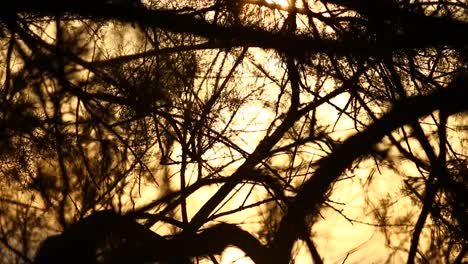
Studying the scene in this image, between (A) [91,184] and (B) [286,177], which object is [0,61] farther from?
(B) [286,177]

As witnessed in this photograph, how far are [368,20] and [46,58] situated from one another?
962 millimetres

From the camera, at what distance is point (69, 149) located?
4.81 feet

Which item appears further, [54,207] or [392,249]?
[392,249]

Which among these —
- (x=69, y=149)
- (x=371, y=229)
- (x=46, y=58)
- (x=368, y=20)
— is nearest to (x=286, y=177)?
(x=371, y=229)

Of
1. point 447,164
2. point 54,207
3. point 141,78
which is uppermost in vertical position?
point 141,78

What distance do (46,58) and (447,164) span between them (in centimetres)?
131

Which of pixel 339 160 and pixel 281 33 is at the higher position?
pixel 281 33

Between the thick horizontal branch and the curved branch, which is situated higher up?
the thick horizontal branch

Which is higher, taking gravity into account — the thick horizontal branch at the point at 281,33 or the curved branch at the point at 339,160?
the thick horizontal branch at the point at 281,33

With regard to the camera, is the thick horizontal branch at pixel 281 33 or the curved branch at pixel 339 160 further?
the curved branch at pixel 339 160

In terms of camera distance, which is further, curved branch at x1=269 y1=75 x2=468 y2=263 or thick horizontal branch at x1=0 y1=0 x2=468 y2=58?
curved branch at x1=269 y1=75 x2=468 y2=263

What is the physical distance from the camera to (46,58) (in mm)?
1392

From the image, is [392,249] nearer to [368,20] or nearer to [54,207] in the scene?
[368,20]

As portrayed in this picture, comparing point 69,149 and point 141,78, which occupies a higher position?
point 141,78
